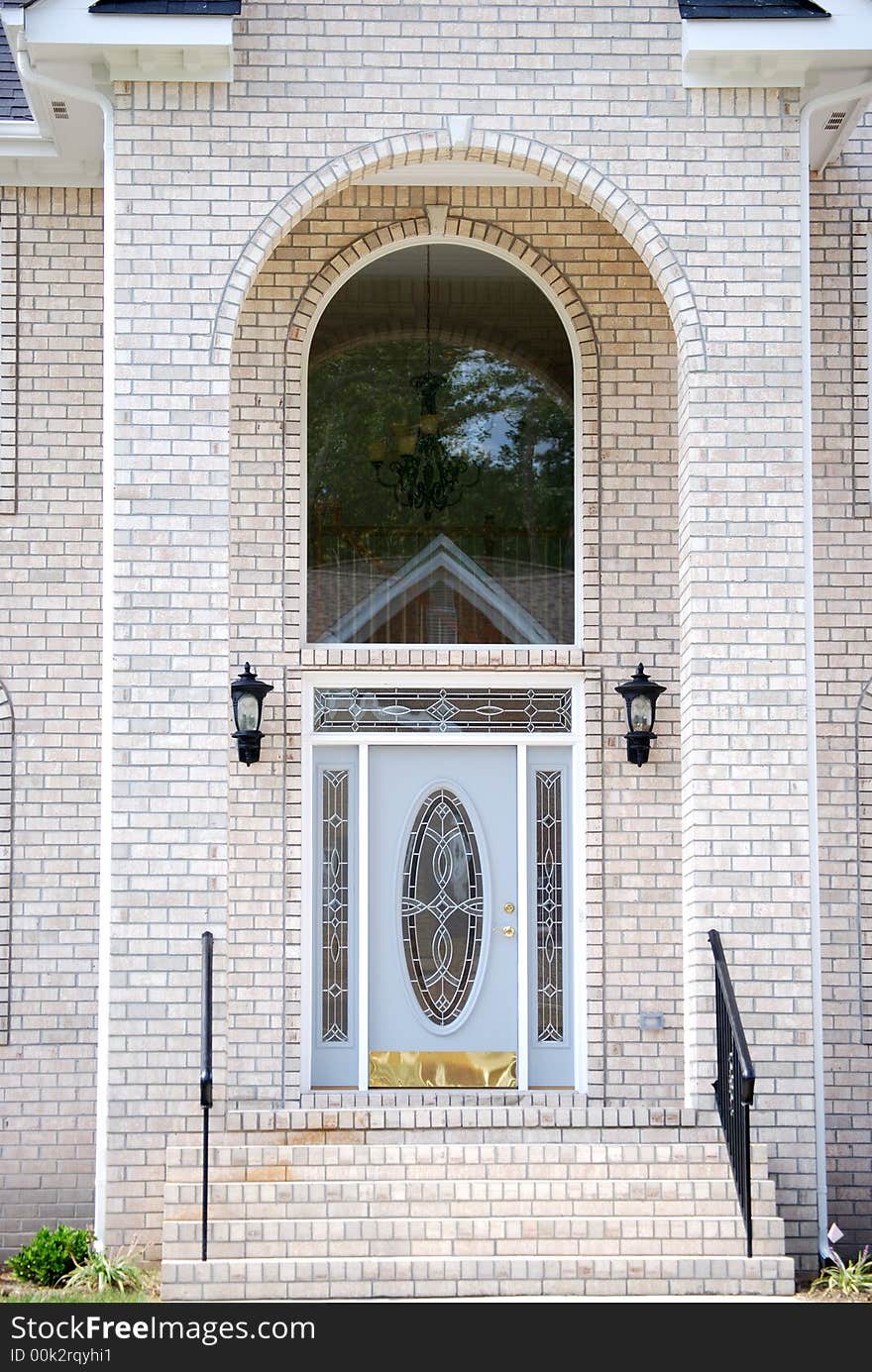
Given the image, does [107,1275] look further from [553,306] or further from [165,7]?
[165,7]

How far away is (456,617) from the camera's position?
1086 centimetres

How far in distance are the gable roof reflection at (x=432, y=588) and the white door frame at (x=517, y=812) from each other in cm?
26

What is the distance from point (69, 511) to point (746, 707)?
4.16 meters

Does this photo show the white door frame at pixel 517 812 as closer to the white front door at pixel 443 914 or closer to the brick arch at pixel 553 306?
the white front door at pixel 443 914

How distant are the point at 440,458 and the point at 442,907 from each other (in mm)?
2673

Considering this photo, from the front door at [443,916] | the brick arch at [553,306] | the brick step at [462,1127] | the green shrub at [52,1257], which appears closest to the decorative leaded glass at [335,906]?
the front door at [443,916]

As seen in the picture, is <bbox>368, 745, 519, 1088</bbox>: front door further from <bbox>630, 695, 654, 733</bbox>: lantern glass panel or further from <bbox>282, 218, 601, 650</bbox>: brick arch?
<bbox>282, 218, 601, 650</bbox>: brick arch

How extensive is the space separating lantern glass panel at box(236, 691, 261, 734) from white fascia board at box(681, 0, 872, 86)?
4173 mm

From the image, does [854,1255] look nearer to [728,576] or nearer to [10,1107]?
[728,576]

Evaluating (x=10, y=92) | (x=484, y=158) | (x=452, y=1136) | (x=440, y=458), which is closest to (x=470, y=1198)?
(x=452, y=1136)

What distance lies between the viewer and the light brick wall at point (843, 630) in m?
10.4

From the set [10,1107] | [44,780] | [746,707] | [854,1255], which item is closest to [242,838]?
[44,780]

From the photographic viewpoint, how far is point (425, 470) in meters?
11.0

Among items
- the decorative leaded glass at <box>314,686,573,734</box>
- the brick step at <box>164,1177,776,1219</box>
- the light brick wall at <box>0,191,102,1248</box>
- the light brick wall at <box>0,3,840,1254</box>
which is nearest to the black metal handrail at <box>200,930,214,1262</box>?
the light brick wall at <box>0,3,840,1254</box>
